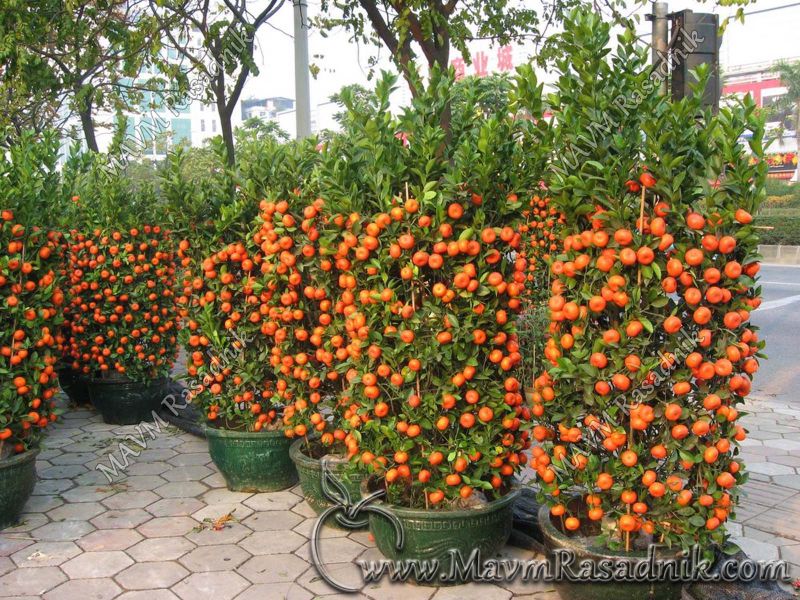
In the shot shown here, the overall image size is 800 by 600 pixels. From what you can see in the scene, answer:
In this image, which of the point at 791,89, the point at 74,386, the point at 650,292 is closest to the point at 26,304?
the point at 74,386

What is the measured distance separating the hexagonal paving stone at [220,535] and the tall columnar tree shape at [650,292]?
2.01 m

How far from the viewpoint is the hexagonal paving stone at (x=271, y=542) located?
4.28 metres

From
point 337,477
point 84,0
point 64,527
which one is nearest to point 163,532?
point 64,527

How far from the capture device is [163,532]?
4.55 meters

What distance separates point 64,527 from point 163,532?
2.04 ft

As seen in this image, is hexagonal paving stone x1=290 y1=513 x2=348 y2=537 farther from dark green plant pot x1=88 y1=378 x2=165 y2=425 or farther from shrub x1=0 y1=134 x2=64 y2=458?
dark green plant pot x1=88 y1=378 x2=165 y2=425

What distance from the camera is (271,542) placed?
4395 millimetres

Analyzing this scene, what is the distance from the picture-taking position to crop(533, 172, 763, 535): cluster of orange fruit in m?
3.08

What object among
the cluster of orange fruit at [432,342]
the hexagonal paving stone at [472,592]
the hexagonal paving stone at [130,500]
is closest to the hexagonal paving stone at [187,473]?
the hexagonal paving stone at [130,500]

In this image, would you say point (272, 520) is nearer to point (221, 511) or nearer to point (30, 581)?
point (221, 511)

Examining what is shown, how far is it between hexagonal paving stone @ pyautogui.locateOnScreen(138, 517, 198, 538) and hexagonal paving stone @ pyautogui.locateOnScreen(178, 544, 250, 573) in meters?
0.32

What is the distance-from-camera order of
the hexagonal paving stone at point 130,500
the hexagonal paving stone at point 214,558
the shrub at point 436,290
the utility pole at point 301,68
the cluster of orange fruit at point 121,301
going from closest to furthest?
the shrub at point 436,290, the hexagonal paving stone at point 214,558, the hexagonal paving stone at point 130,500, the cluster of orange fruit at point 121,301, the utility pole at point 301,68

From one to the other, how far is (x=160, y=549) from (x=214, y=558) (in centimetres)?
35

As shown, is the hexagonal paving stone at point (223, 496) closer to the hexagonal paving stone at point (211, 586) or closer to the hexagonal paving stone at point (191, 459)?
the hexagonal paving stone at point (191, 459)
